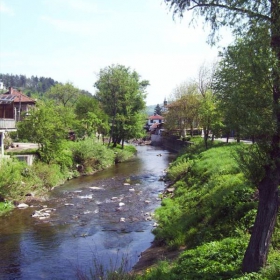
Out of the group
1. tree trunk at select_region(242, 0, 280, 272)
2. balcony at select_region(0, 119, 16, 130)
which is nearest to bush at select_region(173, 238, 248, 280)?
tree trunk at select_region(242, 0, 280, 272)

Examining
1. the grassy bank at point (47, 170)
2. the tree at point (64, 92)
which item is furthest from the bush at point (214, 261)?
the tree at point (64, 92)

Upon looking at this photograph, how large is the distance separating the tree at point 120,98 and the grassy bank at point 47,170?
32.0 ft

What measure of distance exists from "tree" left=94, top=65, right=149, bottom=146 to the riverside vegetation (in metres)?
32.5

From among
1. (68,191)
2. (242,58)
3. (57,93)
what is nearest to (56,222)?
(68,191)

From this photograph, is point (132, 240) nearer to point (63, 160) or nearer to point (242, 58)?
point (242, 58)

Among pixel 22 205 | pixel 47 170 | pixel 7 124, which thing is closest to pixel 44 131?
pixel 7 124

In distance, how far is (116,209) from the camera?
20078 mm

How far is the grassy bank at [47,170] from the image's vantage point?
20.8 m

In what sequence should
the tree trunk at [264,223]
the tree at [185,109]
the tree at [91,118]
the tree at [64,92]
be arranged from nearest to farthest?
the tree trunk at [264,223] → the tree at [91,118] → the tree at [185,109] → the tree at [64,92]

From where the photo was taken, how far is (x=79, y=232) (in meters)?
16.2

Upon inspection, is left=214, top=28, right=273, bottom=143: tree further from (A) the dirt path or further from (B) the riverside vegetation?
(A) the dirt path

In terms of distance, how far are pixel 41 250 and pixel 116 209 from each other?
6723 mm

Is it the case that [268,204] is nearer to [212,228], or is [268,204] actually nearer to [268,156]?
[268,156]

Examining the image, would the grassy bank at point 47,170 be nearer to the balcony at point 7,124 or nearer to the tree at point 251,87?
the balcony at point 7,124
